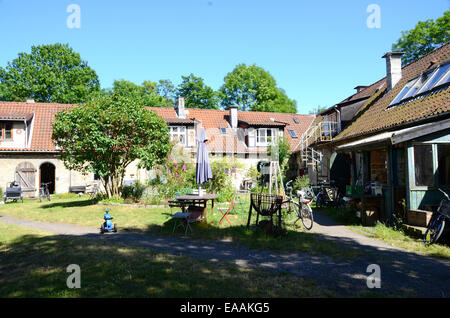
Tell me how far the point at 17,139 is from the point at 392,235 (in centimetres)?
2325

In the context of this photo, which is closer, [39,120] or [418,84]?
[418,84]

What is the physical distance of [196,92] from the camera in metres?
39.1

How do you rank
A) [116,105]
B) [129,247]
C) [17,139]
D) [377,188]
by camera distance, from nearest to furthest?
[129,247] < [377,188] < [116,105] < [17,139]

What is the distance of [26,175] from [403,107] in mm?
22640

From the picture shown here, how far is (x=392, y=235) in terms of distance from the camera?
8.09m

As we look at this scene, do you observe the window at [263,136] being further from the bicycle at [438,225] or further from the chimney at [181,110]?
the bicycle at [438,225]

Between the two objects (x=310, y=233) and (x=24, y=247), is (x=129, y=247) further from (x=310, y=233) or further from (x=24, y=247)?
(x=310, y=233)

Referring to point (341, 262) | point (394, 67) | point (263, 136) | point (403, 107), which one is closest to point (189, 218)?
point (341, 262)

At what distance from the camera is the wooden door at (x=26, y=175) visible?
21.1 meters

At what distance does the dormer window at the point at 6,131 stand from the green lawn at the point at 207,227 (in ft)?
30.6

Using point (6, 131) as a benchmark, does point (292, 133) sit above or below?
above

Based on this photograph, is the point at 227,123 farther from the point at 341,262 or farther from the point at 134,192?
the point at 341,262
